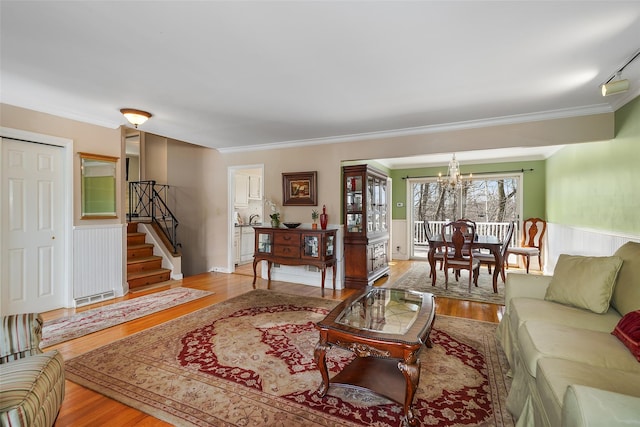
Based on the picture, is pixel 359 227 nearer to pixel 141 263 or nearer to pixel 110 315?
pixel 110 315

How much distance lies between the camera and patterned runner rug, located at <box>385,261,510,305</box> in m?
4.27

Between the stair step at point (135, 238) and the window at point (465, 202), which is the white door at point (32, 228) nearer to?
→ the stair step at point (135, 238)

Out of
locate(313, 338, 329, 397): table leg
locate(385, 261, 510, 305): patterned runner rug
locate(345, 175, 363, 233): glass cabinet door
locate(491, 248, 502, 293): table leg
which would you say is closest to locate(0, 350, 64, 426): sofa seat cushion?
locate(313, 338, 329, 397): table leg

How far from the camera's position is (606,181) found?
3.33 meters

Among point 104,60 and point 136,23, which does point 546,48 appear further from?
point 104,60

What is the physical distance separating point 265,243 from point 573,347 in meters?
4.04

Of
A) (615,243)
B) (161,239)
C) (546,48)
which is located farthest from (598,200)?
(161,239)

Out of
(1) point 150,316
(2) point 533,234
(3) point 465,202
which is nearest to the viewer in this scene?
(1) point 150,316

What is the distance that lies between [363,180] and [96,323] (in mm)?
3876

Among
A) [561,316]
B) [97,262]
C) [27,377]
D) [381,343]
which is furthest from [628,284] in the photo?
[97,262]

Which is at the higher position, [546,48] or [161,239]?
[546,48]

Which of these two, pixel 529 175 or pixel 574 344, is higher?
pixel 529 175

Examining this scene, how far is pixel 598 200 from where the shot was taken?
3541mm

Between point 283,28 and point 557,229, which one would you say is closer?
point 283,28
